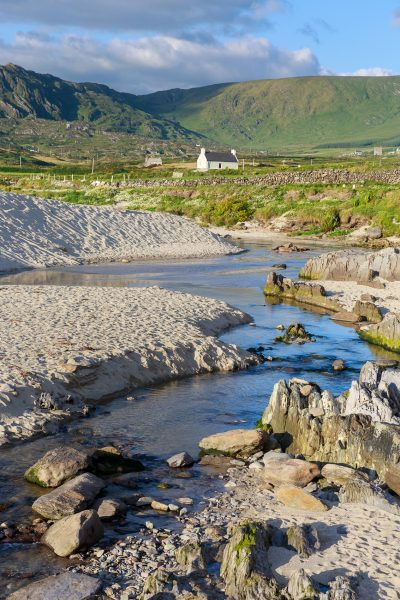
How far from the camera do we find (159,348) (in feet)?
71.7

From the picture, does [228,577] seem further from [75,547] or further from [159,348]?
[159,348]

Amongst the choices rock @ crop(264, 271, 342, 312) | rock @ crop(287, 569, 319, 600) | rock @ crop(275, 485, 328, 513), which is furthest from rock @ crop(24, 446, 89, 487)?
rock @ crop(264, 271, 342, 312)

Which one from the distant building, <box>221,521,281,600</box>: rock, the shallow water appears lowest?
the shallow water

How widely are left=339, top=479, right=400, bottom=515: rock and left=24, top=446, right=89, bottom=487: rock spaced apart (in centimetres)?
478

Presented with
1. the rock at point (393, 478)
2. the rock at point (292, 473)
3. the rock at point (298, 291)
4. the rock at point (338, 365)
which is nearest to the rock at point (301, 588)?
the rock at point (292, 473)

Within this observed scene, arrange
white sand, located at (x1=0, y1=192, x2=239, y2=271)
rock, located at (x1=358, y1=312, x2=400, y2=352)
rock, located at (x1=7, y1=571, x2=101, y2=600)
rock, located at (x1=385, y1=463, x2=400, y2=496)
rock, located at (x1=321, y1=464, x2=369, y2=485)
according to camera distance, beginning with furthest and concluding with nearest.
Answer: white sand, located at (x1=0, y1=192, x2=239, y2=271) < rock, located at (x1=358, y1=312, x2=400, y2=352) < rock, located at (x1=321, y1=464, x2=369, y2=485) < rock, located at (x1=385, y1=463, x2=400, y2=496) < rock, located at (x1=7, y1=571, x2=101, y2=600)

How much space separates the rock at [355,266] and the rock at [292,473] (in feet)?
77.4

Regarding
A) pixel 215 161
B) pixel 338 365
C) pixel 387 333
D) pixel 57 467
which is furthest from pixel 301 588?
pixel 215 161

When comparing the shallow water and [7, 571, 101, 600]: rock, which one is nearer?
[7, 571, 101, 600]: rock

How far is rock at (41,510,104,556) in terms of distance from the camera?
36.2 feet

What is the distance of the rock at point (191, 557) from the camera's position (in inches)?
416

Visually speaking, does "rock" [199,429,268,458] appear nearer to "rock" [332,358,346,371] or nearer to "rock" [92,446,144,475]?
"rock" [92,446,144,475]

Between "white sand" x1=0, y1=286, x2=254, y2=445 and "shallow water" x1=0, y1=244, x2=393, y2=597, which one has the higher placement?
"white sand" x1=0, y1=286, x2=254, y2=445

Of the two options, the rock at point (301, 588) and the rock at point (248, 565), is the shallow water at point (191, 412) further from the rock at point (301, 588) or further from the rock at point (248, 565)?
the rock at point (301, 588)
